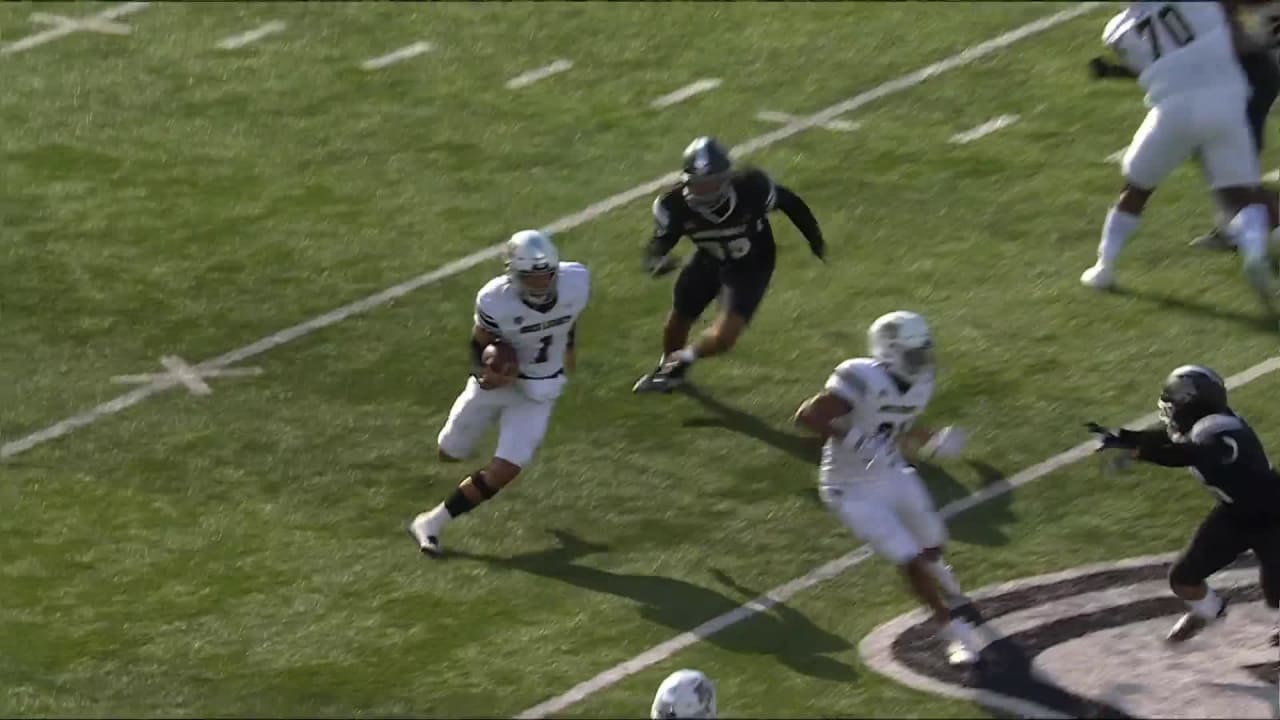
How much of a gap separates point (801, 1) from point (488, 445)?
6604 millimetres

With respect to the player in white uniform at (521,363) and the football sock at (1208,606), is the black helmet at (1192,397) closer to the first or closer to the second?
the football sock at (1208,606)

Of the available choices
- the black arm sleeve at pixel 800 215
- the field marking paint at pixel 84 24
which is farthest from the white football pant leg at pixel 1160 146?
the field marking paint at pixel 84 24

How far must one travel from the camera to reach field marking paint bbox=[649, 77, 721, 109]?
53.7 ft

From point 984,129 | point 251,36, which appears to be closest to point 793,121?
point 984,129

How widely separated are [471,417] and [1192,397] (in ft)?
11.7

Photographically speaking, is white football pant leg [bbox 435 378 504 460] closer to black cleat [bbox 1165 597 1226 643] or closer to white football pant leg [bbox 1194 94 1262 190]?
black cleat [bbox 1165 597 1226 643]

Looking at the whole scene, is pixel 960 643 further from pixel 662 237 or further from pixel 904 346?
pixel 662 237

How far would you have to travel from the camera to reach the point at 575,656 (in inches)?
411

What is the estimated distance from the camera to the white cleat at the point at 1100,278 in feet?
44.2

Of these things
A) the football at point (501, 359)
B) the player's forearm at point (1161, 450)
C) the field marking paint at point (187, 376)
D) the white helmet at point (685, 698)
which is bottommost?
the field marking paint at point (187, 376)

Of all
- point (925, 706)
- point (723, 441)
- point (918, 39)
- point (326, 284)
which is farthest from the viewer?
point (918, 39)

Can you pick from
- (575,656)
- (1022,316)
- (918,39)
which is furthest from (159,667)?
(918,39)

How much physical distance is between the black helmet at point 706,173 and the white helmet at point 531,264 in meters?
1.25

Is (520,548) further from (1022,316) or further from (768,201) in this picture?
(1022,316)
